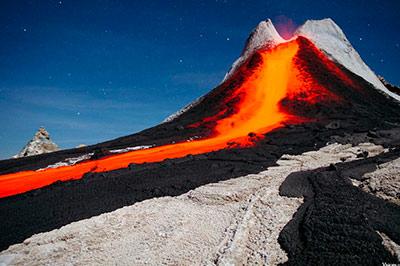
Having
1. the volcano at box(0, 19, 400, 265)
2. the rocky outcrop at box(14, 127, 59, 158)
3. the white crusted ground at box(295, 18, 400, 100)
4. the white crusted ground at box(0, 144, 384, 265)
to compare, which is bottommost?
the white crusted ground at box(0, 144, 384, 265)

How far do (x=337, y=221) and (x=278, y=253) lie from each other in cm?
142

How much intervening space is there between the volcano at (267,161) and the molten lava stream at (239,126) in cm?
8

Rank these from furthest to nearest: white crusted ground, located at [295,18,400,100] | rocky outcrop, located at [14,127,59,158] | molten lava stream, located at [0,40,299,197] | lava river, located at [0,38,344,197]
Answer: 1. rocky outcrop, located at [14,127,59,158]
2. white crusted ground, located at [295,18,400,100]
3. lava river, located at [0,38,344,197]
4. molten lava stream, located at [0,40,299,197]

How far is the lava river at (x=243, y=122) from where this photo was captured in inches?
484

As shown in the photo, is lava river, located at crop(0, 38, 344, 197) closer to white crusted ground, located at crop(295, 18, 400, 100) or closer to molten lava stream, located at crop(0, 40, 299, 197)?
molten lava stream, located at crop(0, 40, 299, 197)

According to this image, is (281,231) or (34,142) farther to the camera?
(34,142)

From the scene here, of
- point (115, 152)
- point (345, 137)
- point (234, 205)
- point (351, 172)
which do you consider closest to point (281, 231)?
point (234, 205)

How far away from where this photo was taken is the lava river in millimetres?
12289

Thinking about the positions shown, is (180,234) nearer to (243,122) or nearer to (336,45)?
(243,122)


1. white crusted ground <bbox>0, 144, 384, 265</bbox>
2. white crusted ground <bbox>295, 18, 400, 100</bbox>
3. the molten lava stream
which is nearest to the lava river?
the molten lava stream

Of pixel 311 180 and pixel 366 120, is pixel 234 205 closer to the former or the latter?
pixel 311 180

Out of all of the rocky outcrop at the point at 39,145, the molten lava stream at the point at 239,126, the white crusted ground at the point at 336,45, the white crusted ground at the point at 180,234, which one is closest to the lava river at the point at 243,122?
the molten lava stream at the point at 239,126

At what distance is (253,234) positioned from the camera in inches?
240

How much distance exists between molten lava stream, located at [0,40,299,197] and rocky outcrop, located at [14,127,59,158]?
88.2 feet
